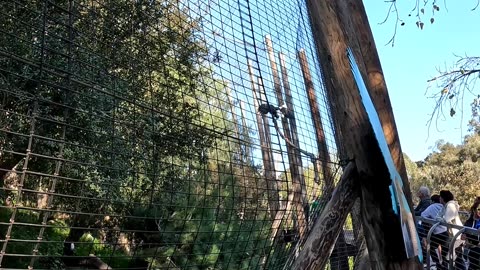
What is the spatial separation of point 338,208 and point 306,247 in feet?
0.54

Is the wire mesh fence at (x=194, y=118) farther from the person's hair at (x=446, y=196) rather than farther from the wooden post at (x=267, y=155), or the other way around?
the person's hair at (x=446, y=196)

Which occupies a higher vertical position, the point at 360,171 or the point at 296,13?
the point at 296,13

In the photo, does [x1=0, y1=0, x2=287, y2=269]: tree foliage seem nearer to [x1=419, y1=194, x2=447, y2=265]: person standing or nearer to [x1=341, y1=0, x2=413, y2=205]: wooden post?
[x1=341, y1=0, x2=413, y2=205]: wooden post

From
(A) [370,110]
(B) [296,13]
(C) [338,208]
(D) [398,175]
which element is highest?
(B) [296,13]

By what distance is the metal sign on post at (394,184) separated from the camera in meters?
1.50

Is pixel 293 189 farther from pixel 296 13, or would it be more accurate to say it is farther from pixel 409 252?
pixel 409 252

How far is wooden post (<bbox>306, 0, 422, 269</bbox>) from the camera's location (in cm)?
150

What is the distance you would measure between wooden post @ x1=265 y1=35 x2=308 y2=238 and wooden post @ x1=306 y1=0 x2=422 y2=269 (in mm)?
868

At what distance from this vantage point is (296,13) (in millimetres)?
2789

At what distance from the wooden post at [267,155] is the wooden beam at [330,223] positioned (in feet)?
2.01

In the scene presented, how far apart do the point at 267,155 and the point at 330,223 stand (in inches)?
34.2

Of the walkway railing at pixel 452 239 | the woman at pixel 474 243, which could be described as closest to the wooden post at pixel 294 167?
the walkway railing at pixel 452 239

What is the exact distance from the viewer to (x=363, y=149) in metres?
1.54

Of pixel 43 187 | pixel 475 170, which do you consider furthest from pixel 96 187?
pixel 475 170
